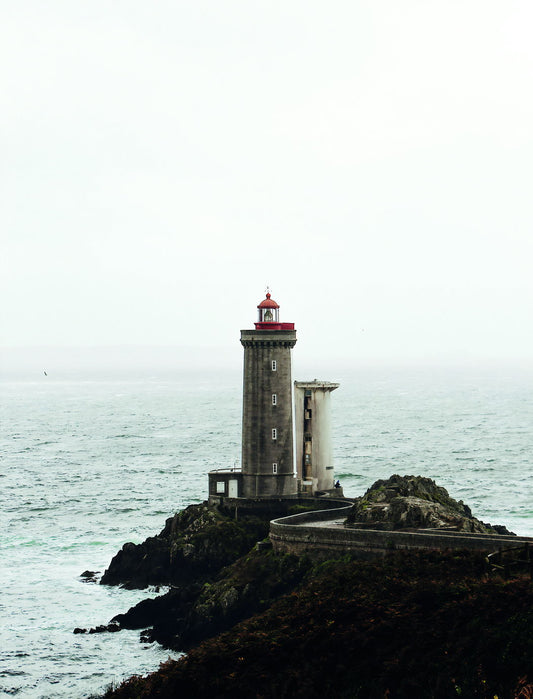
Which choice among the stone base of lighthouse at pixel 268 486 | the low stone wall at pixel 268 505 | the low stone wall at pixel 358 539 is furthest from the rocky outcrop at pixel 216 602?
the stone base of lighthouse at pixel 268 486

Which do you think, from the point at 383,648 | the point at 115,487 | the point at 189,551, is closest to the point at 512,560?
the point at 383,648

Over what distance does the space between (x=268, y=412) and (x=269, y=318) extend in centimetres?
560

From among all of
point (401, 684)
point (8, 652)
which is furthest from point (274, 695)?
point (8, 652)

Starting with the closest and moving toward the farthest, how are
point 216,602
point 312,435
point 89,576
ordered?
point 216,602 < point 89,576 < point 312,435

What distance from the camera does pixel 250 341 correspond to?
179 ft

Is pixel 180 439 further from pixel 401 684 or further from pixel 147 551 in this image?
pixel 401 684

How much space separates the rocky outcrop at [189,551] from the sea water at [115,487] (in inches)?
61.1

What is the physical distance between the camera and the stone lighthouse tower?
54312 mm

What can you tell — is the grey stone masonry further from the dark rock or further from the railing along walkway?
the railing along walkway

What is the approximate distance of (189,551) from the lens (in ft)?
166

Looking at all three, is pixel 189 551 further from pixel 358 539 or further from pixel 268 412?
pixel 358 539

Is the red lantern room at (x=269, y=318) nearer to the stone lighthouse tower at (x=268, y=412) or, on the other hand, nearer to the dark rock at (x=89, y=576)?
the stone lighthouse tower at (x=268, y=412)

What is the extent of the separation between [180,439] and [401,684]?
11334 cm

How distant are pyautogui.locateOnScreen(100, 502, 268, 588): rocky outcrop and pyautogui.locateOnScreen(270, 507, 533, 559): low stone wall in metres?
4.76
